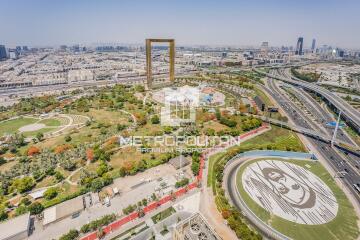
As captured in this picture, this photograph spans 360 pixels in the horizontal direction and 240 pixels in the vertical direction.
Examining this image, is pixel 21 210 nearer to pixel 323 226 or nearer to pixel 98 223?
pixel 98 223

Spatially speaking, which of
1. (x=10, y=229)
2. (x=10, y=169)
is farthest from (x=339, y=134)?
(x=10, y=169)

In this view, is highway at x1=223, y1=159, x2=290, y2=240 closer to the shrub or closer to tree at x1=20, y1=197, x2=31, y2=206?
the shrub

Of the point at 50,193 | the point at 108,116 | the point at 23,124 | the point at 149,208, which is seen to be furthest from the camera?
the point at 108,116

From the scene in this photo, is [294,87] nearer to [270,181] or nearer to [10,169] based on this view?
[270,181]

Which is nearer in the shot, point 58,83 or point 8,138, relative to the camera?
point 8,138

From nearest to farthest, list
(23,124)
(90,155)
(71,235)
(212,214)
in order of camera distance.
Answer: (71,235) → (212,214) → (90,155) → (23,124)

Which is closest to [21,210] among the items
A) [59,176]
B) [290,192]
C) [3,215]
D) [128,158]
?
[3,215]

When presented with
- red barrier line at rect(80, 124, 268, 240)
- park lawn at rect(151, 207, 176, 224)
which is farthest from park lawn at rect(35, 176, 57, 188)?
park lawn at rect(151, 207, 176, 224)
